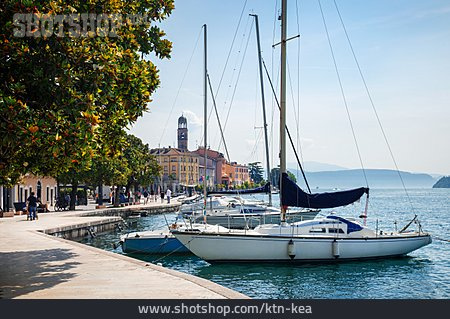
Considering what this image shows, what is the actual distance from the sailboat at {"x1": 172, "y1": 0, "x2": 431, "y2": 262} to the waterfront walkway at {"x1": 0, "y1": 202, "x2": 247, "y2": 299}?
6.11m

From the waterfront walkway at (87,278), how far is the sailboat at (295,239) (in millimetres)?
6112

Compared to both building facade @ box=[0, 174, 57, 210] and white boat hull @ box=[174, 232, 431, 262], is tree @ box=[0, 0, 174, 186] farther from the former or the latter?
building facade @ box=[0, 174, 57, 210]

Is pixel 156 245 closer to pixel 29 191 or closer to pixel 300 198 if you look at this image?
pixel 300 198

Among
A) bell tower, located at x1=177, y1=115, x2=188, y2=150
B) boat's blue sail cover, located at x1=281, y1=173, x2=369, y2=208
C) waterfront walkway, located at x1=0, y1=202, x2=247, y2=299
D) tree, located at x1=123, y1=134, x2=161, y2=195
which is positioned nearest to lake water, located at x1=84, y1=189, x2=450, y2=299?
boat's blue sail cover, located at x1=281, y1=173, x2=369, y2=208

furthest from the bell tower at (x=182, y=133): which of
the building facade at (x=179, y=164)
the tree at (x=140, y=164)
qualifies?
the tree at (x=140, y=164)

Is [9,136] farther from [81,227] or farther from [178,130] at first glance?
[178,130]

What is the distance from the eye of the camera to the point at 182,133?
191 meters

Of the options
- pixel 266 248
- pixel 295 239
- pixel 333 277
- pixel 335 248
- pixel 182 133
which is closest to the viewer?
pixel 333 277

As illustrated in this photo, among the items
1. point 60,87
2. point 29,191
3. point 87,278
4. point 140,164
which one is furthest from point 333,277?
point 140,164

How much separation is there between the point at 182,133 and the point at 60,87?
179260 mm

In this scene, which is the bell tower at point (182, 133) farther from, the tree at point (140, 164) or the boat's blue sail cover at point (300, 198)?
the boat's blue sail cover at point (300, 198)
